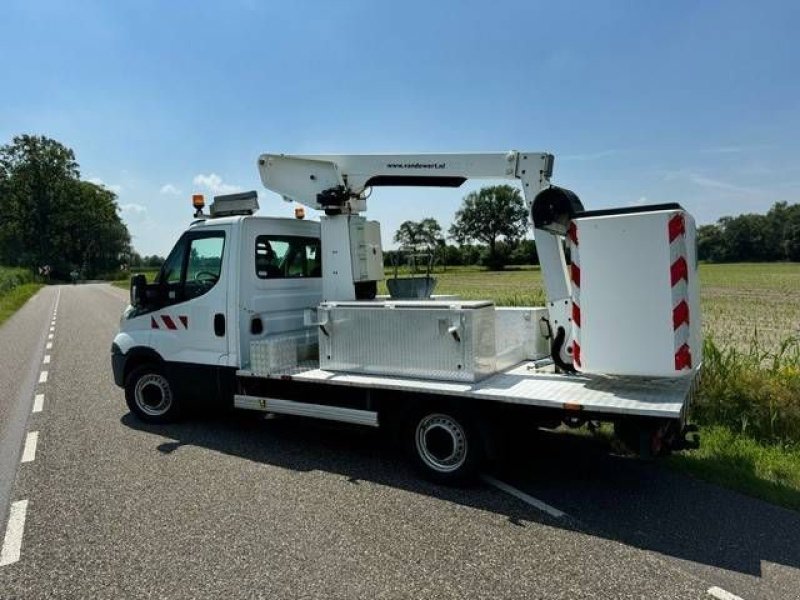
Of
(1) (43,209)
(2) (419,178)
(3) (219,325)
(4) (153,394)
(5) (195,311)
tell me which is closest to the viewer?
(2) (419,178)

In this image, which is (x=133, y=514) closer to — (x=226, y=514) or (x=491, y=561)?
(x=226, y=514)

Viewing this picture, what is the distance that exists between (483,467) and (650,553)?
150cm

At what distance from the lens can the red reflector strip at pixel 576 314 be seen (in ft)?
15.3

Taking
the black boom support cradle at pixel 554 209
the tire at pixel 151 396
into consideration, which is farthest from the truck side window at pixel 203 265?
the black boom support cradle at pixel 554 209

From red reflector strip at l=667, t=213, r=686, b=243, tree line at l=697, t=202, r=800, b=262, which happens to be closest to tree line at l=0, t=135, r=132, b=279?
red reflector strip at l=667, t=213, r=686, b=243

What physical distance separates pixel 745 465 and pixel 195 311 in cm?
578

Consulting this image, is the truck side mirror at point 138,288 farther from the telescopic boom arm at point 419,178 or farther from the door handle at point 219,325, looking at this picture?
the telescopic boom arm at point 419,178

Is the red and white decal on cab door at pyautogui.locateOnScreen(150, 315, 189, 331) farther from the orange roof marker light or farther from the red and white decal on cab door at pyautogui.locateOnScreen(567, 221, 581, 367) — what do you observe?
the red and white decal on cab door at pyautogui.locateOnScreen(567, 221, 581, 367)

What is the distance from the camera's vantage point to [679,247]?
424 centimetres

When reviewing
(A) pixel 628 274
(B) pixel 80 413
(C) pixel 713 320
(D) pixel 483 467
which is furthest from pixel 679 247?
(C) pixel 713 320

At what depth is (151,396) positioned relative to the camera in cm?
714

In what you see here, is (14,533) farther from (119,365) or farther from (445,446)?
(119,365)

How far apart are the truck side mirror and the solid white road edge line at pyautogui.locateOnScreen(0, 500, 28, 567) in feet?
9.28

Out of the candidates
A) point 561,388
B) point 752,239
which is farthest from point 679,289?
point 752,239
